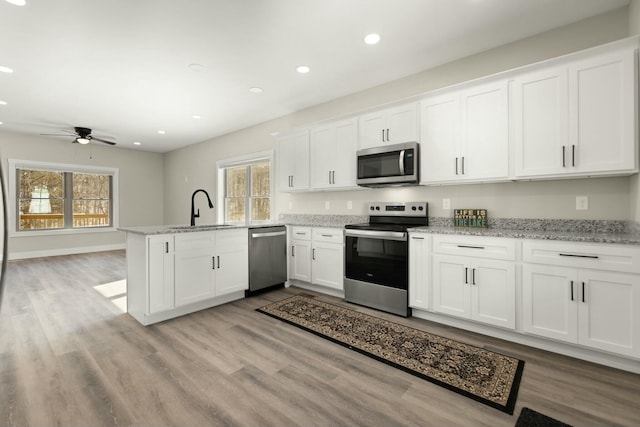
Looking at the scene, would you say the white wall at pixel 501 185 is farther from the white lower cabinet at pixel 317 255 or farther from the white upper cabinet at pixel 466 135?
the white lower cabinet at pixel 317 255

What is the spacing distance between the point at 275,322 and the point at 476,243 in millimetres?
2024

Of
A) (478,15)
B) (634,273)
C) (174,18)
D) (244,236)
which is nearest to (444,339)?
(634,273)

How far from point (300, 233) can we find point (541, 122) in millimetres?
2904

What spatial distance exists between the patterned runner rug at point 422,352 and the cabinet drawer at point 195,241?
96 centimetres

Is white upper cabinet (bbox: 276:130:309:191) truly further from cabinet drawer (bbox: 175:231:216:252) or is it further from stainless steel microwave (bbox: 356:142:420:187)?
cabinet drawer (bbox: 175:231:216:252)

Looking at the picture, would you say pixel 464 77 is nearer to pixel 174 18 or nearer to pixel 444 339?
pixel 444 339

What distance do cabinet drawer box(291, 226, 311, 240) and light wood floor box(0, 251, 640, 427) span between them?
135 cm

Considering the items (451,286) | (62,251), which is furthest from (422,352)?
(62,251)

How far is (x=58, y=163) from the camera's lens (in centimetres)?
681

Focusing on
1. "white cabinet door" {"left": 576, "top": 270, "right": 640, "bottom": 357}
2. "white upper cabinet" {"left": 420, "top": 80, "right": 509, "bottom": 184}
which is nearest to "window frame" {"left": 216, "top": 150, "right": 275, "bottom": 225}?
"white upper cabinet" {"left": 420, "top": 80, "right": 509, "bottom": 184}

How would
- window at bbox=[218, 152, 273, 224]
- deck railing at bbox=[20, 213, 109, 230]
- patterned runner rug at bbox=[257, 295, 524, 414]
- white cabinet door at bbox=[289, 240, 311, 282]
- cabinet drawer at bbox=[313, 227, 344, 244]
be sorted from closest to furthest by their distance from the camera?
patterned runner rug at bbox=[257, 295, 524, 414] → cabinet drawer at bbox=[313, 227, 344, 244] → white cabinet door at bbox=[289, 240, 311, 282] → window at bbox=[218, 152, 273, 224] → deck railing at bbox=[20, 213, 109, 230]

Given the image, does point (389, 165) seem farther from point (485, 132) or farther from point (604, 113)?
point (604, 113)

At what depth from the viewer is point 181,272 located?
10.4 ft

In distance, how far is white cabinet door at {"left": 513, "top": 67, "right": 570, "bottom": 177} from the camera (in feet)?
8.01
